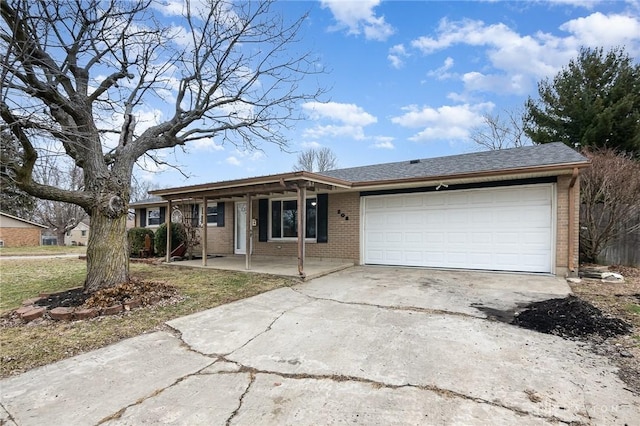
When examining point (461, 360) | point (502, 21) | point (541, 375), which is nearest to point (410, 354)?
point (461, 360)

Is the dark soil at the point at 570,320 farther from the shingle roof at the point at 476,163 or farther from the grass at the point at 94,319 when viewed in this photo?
the grass at the point at 94,319

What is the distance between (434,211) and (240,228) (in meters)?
7.27

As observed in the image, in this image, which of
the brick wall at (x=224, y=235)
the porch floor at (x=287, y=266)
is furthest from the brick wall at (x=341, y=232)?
the brick wall at (x=224, y=235)

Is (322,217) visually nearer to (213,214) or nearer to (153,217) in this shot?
(213,214)

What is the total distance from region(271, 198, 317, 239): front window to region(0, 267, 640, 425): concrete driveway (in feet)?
19.7

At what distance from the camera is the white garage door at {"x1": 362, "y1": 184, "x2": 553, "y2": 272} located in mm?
7633

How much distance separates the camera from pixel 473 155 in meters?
10.4

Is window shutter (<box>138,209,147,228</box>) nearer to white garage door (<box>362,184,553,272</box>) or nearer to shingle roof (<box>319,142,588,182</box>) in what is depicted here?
shingle roof (<box>319,142,588,182</box>)

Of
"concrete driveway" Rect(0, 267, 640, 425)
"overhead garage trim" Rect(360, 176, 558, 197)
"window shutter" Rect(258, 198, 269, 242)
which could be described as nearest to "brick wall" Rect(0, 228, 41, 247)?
"window shutter" Rect(258, 198, 269, 242)

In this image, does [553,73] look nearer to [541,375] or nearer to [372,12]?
[372,12]

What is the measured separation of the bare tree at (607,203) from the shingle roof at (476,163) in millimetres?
1093

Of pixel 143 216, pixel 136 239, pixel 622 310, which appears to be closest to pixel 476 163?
pixel 622 310

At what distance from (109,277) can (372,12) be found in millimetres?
8783

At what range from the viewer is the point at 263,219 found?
38.1 feet
